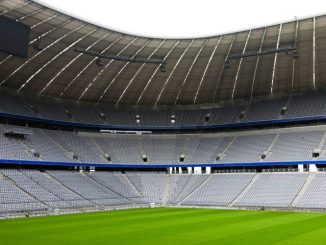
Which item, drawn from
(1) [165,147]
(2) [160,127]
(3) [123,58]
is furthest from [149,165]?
(3) [123,58]

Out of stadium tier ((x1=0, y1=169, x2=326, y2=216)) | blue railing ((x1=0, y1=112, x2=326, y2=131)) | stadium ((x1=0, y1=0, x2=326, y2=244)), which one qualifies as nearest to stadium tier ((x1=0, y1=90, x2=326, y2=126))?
stadium ((x1=0, y1=0, x2=326, y2=244))

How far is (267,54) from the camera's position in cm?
4728

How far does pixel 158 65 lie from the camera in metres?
51.8

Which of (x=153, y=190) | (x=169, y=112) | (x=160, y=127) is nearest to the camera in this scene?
(x=153, y=190)

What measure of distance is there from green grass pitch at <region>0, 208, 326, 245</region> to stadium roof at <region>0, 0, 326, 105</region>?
59.3ft

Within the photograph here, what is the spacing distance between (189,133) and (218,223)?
1251 inches

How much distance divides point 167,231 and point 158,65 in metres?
28.8

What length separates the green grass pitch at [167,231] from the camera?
22.5 metres

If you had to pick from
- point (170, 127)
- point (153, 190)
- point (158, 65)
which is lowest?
point (153, 190)

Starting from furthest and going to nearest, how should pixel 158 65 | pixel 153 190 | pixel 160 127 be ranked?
pixel 160 127
pixel 153 190
pixel 158 65

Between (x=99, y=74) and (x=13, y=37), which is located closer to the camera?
(x=13, y=37)

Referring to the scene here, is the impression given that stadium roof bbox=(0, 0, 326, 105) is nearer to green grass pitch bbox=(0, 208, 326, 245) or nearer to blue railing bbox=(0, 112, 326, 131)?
blue railing bbox=(0, 112, 326, 131)

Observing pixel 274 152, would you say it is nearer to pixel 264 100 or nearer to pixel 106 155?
pixel 264 100

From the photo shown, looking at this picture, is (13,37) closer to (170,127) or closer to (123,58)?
(123,58)
